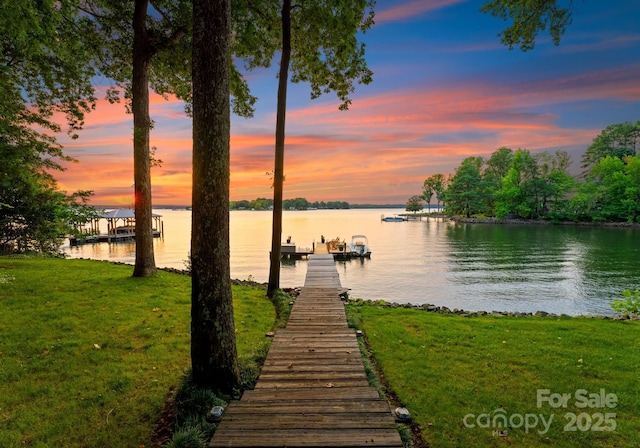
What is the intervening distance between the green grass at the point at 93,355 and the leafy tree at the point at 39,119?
3.73 meters

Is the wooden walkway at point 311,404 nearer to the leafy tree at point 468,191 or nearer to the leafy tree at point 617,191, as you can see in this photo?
the leafy tree at point 617,191

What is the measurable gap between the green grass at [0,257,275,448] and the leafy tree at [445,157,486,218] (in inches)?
3295

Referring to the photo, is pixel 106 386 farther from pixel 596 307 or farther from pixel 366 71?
pixel 596 307

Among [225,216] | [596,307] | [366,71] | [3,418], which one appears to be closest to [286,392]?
[225,216]

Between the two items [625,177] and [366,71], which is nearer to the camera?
[366,71]

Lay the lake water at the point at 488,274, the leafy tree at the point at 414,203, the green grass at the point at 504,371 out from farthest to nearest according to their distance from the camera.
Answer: the leafy tree at the point at 414,203
the lake water at the point at 488,274
the green grass at the point at 504,371

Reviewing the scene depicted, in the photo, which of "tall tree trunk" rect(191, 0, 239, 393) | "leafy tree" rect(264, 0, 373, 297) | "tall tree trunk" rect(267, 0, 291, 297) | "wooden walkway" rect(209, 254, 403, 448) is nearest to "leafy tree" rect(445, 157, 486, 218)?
"leafy tree" rect(264, 0, 373, 297)

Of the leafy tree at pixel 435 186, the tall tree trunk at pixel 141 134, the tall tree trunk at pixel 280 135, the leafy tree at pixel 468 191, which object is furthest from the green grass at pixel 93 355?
the leafy tree at pixel 435 186

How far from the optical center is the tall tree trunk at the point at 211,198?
152 inches

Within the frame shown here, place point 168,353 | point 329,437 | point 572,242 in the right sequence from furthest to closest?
point 572,242
point 168,353
point 329,437

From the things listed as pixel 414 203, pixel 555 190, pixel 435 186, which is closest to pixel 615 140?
pixel 555 190

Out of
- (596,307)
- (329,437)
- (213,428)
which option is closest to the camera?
(329,437)

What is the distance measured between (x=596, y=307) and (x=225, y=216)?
58.5 ft

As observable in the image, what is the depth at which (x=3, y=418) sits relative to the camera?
357 centimetres
